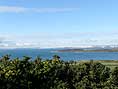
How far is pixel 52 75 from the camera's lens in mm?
42938

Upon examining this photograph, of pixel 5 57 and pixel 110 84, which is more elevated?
pixel 5 57

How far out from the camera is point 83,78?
142 ft

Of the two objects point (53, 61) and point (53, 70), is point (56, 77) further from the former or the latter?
point (53, 61)

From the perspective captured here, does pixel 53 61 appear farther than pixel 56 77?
Yes

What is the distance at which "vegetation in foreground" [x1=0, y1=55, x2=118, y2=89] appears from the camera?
131ft

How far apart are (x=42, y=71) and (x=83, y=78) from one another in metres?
4.63

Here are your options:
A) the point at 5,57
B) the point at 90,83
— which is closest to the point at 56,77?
the point at 90,83

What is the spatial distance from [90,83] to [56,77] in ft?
12.4

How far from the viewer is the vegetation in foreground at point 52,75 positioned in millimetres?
40041

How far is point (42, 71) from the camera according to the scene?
4272cm

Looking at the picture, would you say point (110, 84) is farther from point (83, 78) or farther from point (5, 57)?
point (5, 57)

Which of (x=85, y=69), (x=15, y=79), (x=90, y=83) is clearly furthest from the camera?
(x=85, y=69)

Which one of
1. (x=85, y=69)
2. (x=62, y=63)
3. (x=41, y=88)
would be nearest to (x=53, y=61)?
(x=62, y=63)

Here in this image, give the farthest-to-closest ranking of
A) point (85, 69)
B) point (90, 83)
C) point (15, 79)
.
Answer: point (85, 69) → point (90, 83) → point (15, 79)
